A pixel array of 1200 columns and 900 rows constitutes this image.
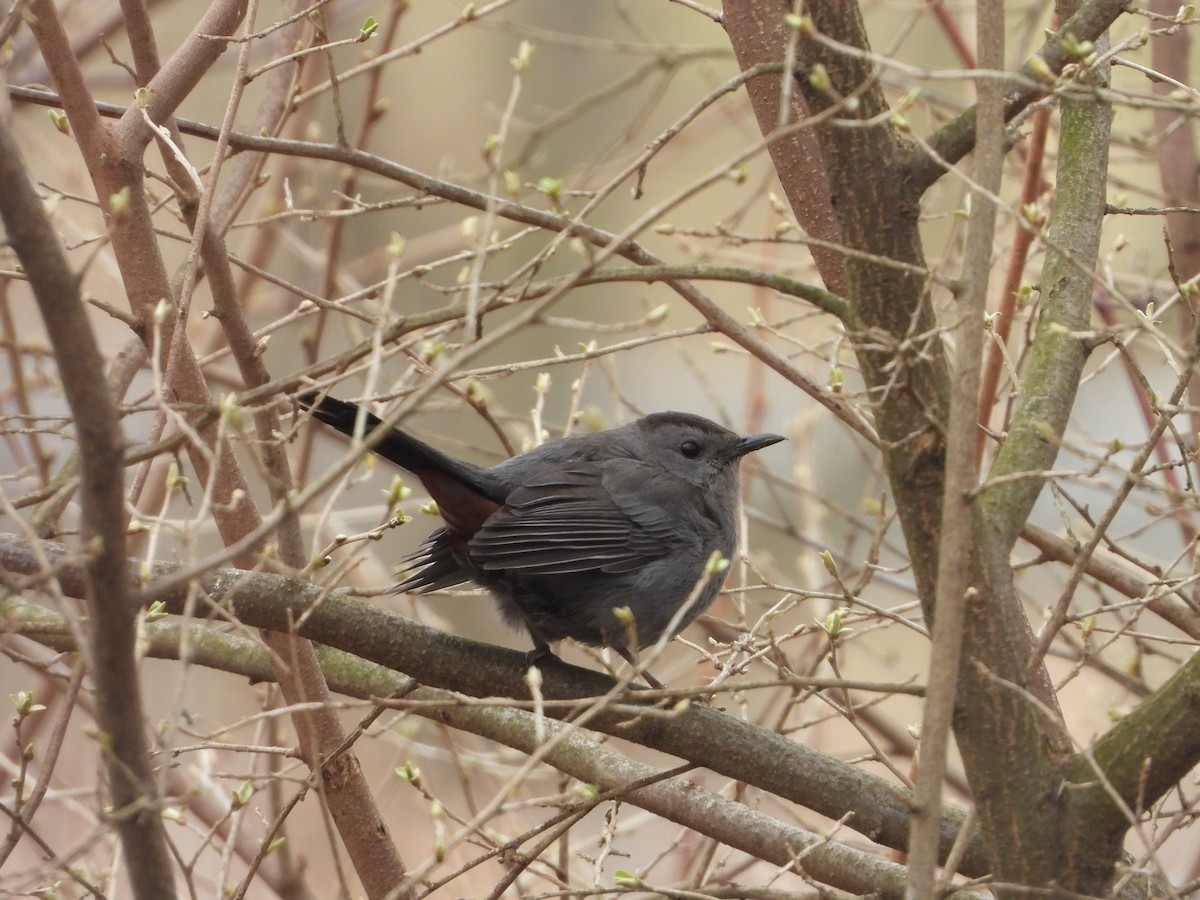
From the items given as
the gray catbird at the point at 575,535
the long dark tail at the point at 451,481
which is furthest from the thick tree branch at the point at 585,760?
→ the long dark tail at the point at 451,481

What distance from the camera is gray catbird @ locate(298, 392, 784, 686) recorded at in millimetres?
3445

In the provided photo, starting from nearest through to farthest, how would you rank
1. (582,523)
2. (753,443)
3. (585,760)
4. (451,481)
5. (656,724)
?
(656,724) < (585,760) < (451,481) < (582,523) < (753,443)

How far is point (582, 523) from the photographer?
12.2 feet

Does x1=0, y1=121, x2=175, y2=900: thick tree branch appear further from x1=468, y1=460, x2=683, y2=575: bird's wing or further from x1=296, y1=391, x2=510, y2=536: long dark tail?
x1=468, y1=460, x2=683, y2=575: bird's wing

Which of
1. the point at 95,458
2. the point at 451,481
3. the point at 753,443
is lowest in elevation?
the point at 95,458

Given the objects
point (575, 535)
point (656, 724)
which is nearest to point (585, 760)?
point (656, 724)

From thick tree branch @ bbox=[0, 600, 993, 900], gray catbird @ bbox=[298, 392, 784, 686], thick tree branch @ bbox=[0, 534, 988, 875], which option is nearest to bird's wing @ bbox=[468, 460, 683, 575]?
gray catbird @ bbox=[298, 392, 784, 686]

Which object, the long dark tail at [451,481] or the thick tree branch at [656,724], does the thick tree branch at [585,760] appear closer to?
the thick tree branch at [656,724]

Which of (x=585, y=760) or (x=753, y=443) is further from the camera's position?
(x=753, y=443)

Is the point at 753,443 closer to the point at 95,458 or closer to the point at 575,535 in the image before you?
the point at 575,535

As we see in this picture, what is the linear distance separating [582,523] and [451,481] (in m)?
0.49

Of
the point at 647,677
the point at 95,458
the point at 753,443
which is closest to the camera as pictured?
the point at 95,458

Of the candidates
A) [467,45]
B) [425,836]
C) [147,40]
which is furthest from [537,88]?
[147,40]

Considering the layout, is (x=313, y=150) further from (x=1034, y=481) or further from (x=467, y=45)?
(x=467, y=45)
